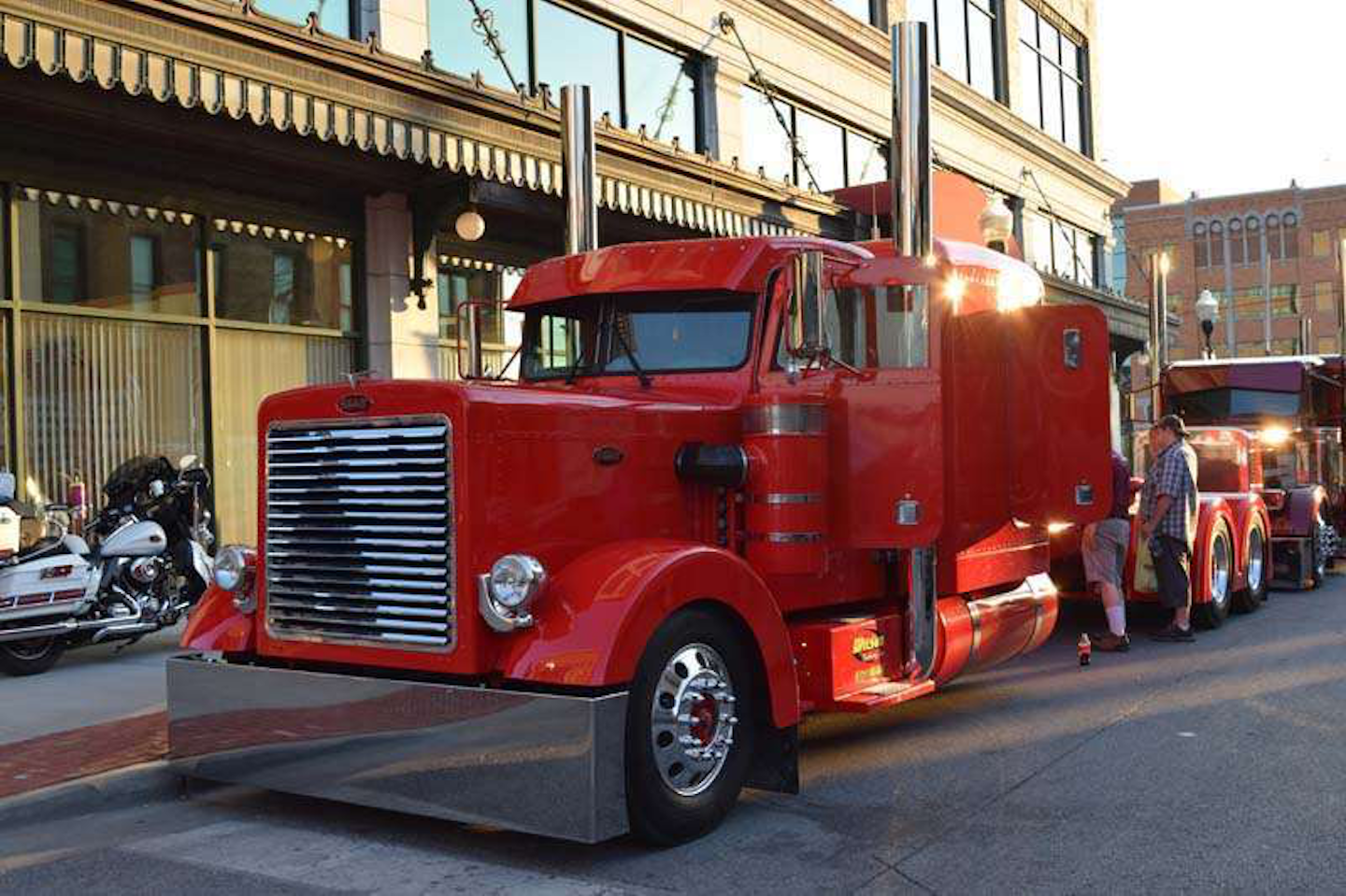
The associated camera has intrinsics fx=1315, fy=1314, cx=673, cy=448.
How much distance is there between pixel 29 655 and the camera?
8508 mm

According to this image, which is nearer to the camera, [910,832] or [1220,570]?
[910,832]

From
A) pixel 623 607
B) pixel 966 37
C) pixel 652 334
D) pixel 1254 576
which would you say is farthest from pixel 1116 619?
pixel 966 37

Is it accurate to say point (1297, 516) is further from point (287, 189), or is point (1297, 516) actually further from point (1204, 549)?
point (287, 189)

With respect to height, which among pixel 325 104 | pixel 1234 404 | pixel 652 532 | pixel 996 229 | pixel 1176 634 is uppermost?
pixel 325 104

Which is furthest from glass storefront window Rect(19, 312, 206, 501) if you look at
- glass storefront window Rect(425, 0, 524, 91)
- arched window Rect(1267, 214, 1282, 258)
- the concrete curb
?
arched window Rect(1267, 214, 1282, 258)

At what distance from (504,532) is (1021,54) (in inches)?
918

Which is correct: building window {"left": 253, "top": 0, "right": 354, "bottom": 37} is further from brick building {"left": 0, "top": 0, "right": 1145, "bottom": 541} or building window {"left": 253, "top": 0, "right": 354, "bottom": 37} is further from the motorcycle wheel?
the motorcycle wheel

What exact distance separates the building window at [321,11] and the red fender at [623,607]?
746 centimetres

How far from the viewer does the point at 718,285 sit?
620cm

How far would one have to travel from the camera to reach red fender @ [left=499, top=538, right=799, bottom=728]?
468 centimetres

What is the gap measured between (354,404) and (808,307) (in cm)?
201

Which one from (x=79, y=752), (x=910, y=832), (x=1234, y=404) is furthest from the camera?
(x=1234, y=404)

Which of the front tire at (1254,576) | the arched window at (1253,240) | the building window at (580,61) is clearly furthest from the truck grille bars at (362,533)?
the arched window at (1253,240)

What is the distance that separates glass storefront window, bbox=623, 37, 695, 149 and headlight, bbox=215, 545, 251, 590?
32.9ft
